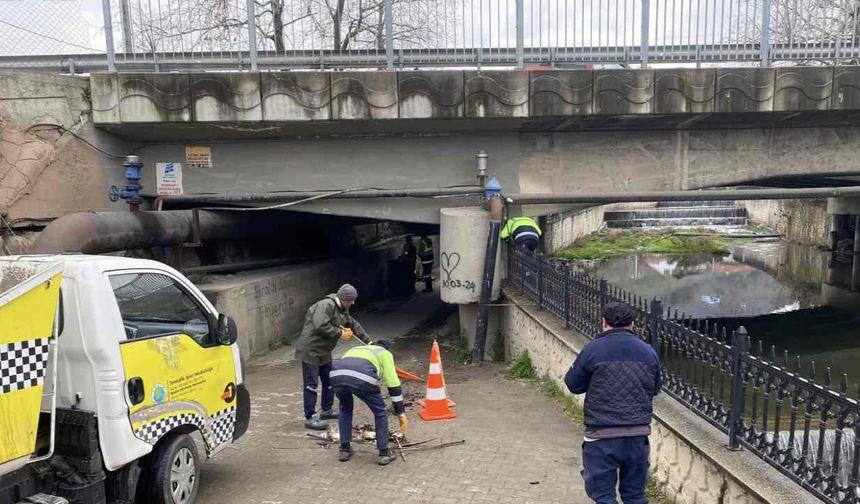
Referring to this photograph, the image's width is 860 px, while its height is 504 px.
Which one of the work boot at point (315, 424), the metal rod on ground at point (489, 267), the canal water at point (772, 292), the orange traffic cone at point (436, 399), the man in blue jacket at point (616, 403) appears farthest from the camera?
the canal water at point (772, 292)

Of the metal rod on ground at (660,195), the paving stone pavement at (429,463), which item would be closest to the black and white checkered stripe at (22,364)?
the paving stone pavement at (429,463)

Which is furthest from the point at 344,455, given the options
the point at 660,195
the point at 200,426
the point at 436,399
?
the point at 660,195

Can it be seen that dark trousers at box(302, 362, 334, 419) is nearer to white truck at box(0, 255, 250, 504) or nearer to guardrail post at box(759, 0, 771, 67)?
white truck at box(0, 255, 250, 504)

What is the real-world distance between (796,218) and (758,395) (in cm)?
3412

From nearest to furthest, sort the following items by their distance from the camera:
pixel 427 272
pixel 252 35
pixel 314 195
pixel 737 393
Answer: pixel 737 393, pixel 252 35, pixel 314 195, pixel 427 272

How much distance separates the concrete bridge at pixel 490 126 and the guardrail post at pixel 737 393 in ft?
19.6

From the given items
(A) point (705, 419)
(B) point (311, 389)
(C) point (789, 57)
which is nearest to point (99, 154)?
(B) point (311, 389)

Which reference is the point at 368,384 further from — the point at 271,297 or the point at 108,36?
the point at 108,36

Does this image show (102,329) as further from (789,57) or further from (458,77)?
(789,57)

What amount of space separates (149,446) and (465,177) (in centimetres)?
739

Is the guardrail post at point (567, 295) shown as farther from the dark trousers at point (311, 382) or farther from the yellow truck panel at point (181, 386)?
the yellow truck panel at point (181, 386)

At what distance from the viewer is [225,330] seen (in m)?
5.02

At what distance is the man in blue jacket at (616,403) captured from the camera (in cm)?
368

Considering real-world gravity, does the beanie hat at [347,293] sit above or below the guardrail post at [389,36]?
below
